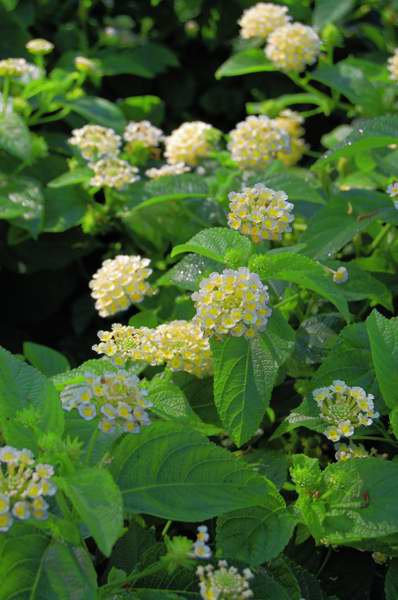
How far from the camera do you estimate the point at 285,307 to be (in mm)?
1680

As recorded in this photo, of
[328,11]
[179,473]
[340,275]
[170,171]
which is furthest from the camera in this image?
[328,11]

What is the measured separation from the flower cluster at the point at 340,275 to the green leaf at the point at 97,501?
0.68 meters

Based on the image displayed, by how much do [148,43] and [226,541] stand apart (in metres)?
2.36

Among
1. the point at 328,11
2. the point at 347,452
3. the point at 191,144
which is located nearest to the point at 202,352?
the point at 347,452

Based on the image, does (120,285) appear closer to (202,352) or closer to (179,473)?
(202,352)

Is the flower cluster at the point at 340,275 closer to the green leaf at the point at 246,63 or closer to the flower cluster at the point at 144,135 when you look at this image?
Result: the flower cluster at the point at 144,135

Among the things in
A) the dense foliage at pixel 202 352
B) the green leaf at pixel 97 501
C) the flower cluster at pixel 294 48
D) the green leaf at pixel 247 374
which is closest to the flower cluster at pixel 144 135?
the dense foliage at pixel 202 352

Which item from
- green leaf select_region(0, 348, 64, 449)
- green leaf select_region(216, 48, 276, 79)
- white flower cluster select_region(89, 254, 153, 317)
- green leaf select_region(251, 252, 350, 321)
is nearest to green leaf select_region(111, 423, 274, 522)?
green leaf select_region(0, 348, 64, 449)

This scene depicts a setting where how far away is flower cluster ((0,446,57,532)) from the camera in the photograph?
1080 mm

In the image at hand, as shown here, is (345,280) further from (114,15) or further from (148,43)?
(114,15)

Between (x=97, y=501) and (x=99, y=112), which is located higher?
(x=97, y=501)

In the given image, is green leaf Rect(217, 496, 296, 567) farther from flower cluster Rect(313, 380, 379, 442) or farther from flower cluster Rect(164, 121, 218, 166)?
flower cluster Rect(164, 121, 218, 166)

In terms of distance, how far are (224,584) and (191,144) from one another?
1.29 m

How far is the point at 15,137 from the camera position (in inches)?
85.0
